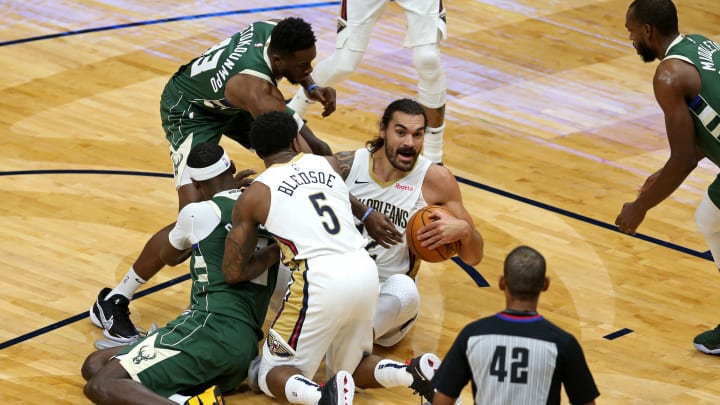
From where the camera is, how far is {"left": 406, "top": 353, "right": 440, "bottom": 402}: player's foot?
5.74 metres

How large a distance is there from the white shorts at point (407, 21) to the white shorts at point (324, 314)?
3.02 meters

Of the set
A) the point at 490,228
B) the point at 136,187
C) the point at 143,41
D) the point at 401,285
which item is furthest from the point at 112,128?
the point at 401,285

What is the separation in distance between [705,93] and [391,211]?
70.7 inches

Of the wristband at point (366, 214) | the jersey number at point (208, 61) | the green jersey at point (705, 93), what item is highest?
the green jersey at point (705, 93)

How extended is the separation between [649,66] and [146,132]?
4.95 meters

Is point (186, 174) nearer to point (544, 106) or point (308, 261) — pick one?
point (308, 261)

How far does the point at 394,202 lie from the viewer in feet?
21.9

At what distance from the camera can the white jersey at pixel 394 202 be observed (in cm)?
667

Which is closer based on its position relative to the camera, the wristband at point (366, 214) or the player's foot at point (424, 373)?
the player's foot at point (424, 373)

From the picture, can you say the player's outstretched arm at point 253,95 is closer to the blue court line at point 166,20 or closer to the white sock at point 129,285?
the white sock at point 129,285

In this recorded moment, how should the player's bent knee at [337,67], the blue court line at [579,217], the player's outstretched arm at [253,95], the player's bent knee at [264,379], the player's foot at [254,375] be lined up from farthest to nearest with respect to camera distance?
1. the player's bent knee at [337,67]
2. the blue court line at [579,217]
3. the player's outstretched arm at [253,95]
4. the player's foot at [254,375]
5. the player's bent knee at [264,379]

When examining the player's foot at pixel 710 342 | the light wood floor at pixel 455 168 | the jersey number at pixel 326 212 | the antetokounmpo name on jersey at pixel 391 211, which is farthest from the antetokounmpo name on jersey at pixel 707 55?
the jersey number at pixel 326 212

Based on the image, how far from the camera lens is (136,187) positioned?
8.70 m

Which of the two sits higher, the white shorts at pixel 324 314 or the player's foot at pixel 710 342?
the white shorts at pixel 324 314
